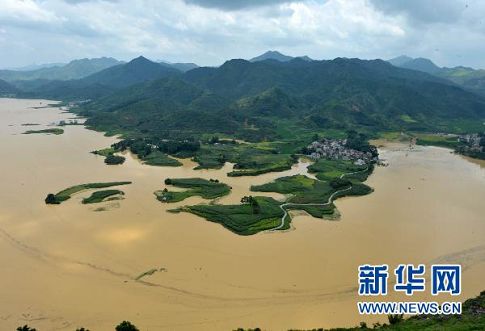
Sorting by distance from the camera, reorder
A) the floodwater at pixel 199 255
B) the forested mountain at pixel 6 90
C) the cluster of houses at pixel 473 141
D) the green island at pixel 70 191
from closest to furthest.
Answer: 1. the floodwater at pixel 199 255
2. the green island at pixel 70 191
3. the cluster of houses at pixel 473 141
4. the forested mountain at pixel 6 90

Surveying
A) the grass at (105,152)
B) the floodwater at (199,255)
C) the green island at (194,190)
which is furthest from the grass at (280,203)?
the grass at (105,152)

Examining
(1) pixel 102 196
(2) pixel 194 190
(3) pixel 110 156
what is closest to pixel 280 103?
(3) pixel 110 156

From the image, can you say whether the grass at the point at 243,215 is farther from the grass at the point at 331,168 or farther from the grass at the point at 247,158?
the grass at the point at 331,168

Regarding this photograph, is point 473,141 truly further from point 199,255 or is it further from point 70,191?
point 70,191

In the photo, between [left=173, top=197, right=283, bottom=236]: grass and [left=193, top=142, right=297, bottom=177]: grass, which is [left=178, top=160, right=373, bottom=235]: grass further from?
[left=193, top=142, right=297, bottom=177]: grass

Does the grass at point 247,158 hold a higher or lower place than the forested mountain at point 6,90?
lower

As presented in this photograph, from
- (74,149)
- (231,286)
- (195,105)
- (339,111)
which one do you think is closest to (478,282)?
(231,286)
